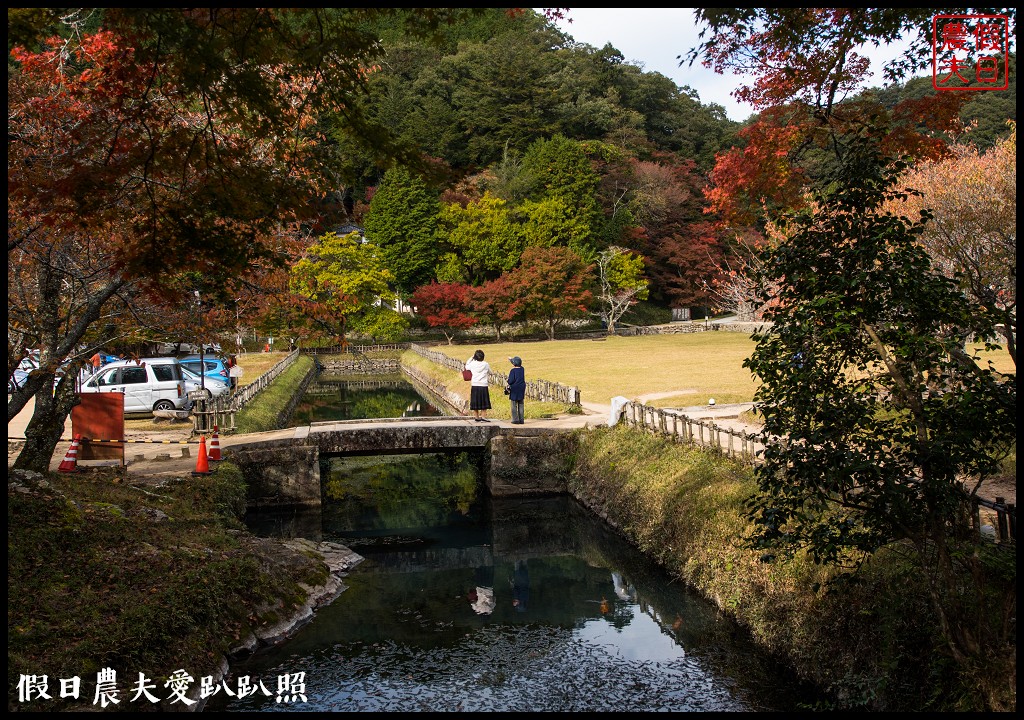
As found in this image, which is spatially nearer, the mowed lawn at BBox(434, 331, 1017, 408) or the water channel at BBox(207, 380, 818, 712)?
the water channel at BBox(207, 380, 818, 712)

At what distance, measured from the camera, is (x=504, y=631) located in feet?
32.3

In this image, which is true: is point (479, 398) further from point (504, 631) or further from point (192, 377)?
point (504, 631)

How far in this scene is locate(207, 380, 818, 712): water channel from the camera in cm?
780

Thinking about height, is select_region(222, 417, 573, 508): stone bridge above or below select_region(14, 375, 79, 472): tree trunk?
below

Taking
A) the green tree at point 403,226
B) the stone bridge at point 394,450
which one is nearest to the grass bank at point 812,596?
the stone bridge at point 394,450

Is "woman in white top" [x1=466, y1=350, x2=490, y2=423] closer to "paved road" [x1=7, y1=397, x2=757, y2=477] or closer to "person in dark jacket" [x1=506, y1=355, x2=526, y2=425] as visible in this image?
"paved road" [x1=7, y1=397, x2=757, y2=477]

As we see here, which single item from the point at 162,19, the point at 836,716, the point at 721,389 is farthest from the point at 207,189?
the point at 721,389

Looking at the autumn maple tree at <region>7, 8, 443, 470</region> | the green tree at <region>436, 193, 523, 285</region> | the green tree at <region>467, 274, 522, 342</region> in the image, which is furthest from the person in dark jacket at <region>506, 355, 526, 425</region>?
the green tree at <region>436, 193, 523, 285</region>

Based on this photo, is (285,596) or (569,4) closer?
(569,4)

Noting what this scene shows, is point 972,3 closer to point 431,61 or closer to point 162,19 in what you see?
Answer: point 162,19

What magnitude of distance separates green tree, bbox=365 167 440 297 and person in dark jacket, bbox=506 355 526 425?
40172 mm

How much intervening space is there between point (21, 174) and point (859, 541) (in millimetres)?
7234

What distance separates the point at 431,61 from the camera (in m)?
60.1

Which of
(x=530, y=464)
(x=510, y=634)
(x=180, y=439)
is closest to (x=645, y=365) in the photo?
(x=530, y=464)
